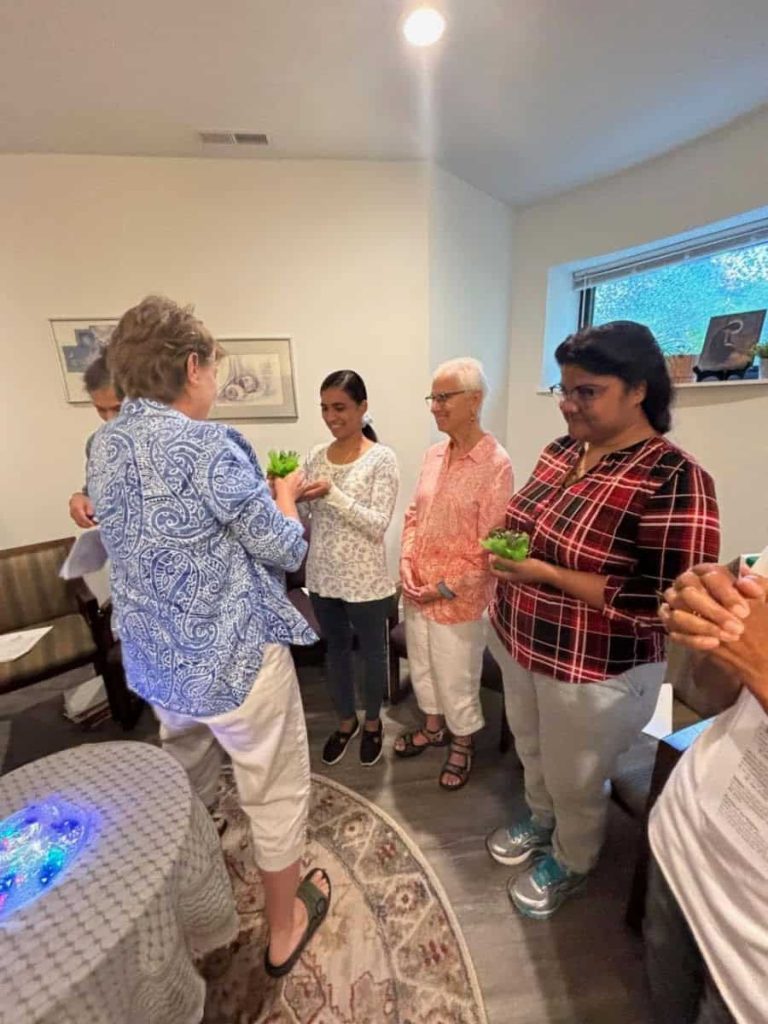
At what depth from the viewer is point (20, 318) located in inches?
87.4

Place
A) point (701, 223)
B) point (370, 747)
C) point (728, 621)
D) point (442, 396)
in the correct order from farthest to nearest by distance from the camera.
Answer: point (701, 223) < point (370, 747) < point (442, 396) < point (728, 621)

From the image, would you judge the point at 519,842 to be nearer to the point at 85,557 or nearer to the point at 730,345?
the point at 85,557

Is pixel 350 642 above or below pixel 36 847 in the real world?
below

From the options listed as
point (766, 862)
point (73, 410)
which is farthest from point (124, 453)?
point (73, 410)

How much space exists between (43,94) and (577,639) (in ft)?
8.53

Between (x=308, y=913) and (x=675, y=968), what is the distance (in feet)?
3.12

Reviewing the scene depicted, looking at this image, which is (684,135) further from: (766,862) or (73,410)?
(73,410)

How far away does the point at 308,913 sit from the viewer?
1.23m

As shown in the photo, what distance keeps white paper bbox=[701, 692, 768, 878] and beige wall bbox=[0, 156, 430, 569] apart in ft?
6.90

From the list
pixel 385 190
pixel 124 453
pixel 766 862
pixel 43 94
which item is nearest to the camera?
pixel 766 862

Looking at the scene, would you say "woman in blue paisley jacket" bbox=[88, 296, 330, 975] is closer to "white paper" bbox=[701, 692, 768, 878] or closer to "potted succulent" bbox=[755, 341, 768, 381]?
"white paper" bbox=[701, 692, 768, 878]

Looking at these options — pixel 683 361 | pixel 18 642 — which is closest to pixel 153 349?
pixel 18 642

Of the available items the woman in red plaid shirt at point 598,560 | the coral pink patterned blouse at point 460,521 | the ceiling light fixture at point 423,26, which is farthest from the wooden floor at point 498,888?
the ceiling light fixture at point 423,26

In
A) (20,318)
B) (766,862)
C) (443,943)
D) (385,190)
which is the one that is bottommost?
(443,943)
